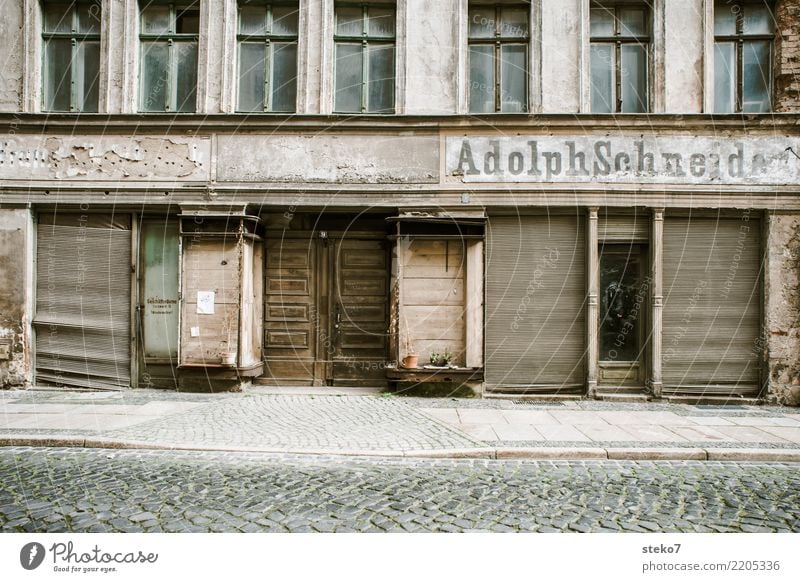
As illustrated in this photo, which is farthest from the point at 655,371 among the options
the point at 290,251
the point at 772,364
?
the point at 290,251

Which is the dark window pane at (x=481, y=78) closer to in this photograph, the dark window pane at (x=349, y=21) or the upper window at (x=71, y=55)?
Result: the dark window pane at (x=349, y=21)

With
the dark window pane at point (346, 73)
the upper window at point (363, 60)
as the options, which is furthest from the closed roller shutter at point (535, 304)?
the dark window pane at point (346, 73)

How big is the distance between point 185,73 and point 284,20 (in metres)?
2.24

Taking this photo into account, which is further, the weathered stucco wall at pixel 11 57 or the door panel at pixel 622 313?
the weathered stucco wall at pixel 11 57

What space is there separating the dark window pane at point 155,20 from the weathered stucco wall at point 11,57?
2397 millimetres

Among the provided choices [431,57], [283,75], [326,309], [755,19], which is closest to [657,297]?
[755,19]

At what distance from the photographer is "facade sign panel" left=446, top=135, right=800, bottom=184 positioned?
34.3ft

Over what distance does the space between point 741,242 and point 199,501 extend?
10405mm

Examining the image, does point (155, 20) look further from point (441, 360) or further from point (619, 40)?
point (619, 40)

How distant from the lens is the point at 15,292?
36.0 ft

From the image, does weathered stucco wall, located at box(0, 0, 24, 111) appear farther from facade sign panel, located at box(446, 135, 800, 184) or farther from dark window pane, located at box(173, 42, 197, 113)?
facade sign panel, located at box(446, 135, 800, 184)

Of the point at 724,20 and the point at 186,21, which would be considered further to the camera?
the point at 186,21

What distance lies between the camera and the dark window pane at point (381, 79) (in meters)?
11.1

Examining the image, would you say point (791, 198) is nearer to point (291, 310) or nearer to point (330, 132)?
point (330, 132)
